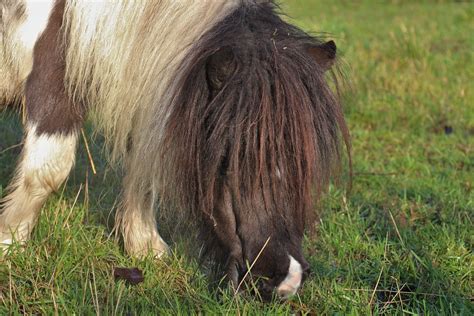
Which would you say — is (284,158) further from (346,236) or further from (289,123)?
(346,236)

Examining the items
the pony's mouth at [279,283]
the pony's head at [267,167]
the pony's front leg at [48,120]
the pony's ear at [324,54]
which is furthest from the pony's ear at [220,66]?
the pony's front leg at [48,120]

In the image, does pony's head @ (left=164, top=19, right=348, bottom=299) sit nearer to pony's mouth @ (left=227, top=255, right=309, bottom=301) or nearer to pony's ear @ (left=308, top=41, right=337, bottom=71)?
pony's mouth @ (left=227, top=255, right=309, bottom=301)

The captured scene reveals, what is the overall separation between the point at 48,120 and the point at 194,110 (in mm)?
824

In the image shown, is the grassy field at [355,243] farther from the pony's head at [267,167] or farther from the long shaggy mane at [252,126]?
the long shaggy mane at [252,126]

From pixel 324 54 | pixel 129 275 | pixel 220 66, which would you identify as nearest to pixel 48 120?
pixel 129 275

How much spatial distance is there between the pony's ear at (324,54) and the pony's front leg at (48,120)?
1061 mm

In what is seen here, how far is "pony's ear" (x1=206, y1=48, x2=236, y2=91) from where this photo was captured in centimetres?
276

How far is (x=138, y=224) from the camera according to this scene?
12.6 feet

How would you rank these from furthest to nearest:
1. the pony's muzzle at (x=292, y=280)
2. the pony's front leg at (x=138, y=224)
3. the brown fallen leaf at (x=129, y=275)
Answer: the pony's front leg at (x=138, y=224)
the brown fallen leaf at (x=129, y=275)
the pony's muzzle at (x=292, y=280)

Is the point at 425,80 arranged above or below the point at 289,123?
below

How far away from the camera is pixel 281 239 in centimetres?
273

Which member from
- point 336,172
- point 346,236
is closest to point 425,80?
point 346,236

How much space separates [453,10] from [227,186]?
1030 centimetres

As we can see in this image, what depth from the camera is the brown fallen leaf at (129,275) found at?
320cm
